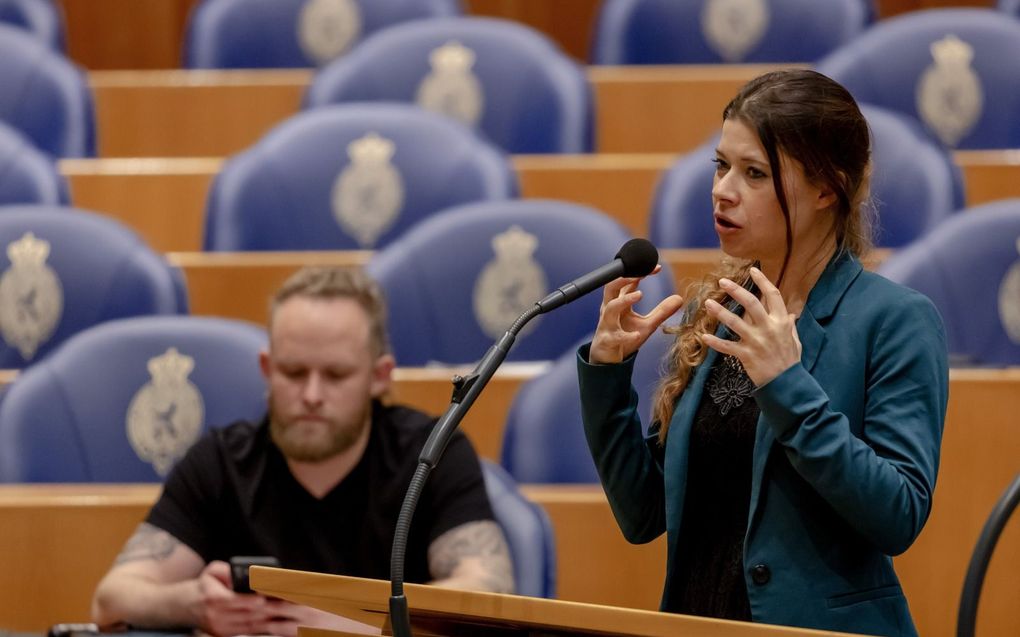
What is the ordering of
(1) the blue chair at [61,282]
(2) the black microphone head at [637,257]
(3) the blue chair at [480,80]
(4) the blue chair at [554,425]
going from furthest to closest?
(3) the blue chair at [480,80] < (1) the blue chair at [61,282] < (4) the blue chair at [554,425] < (2) the black microphone head at [637,257]

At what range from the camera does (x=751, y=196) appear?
0.56 metres

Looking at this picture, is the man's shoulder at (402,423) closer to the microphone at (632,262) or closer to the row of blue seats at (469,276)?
the row of blue seats at (469,276)

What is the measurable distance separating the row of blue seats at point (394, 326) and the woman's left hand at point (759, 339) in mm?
490

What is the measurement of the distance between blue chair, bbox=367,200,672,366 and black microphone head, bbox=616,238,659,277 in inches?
28.4

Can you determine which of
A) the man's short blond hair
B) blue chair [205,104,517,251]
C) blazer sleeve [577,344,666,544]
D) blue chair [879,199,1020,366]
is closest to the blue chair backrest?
blue chair [205,104,517,251]

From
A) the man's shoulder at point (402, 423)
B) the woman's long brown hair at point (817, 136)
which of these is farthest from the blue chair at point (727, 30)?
the woman's long brown hair at point (817, 136)

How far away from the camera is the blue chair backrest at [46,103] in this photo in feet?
5.67

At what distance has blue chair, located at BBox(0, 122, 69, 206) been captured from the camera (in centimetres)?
153

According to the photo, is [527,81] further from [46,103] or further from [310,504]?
[310,504]

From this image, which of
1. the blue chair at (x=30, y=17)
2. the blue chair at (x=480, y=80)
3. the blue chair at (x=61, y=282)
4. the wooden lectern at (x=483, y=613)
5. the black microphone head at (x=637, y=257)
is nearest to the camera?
the wooden lectern at (x=483, y=613)

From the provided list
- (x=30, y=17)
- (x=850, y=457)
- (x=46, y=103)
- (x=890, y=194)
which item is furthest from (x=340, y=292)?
(x=30, y=17)

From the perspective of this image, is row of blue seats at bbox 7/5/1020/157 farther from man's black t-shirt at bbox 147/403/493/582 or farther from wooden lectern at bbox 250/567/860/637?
wooden lectern at bbox 250/567/860/637

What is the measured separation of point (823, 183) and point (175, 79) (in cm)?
135

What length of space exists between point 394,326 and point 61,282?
0.31 meters
